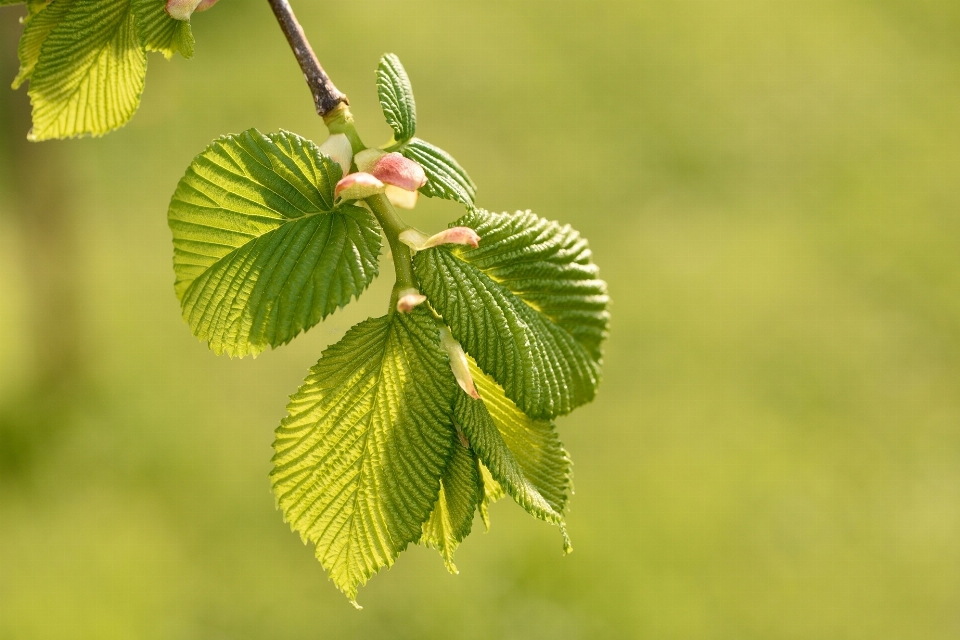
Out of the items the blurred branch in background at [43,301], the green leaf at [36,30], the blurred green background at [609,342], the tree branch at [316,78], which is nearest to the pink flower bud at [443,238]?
the tree branch at [316,78]

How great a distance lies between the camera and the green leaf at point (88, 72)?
0.72 meters

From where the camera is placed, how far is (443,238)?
1.89ft

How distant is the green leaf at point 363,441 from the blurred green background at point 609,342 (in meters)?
2.02

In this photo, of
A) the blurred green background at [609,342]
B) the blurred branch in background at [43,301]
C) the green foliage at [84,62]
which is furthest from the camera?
the blurred branch in background at [43,301]

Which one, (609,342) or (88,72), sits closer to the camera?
(88,72)

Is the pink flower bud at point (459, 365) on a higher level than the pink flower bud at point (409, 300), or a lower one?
lower

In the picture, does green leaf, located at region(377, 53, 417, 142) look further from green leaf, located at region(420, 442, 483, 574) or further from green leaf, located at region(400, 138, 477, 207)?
green leaf, located at region(420, 442, 483, 574)

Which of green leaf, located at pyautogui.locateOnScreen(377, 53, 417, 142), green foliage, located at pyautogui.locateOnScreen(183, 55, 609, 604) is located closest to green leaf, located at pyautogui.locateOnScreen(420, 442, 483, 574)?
green foliage, located at pyautogui.locateOnScreen(183, 55, 609, 604)

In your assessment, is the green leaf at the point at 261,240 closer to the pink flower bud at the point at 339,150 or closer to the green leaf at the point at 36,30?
the pink flower bud at the point at 339,150

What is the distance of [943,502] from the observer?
2973mm

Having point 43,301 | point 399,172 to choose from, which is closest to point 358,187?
point 399,172

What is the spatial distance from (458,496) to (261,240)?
0.69ft

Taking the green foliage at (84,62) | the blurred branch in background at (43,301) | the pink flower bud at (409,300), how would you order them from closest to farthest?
the pink flower bud at (409,300) → the green foliage at (84,62) → the blurred branch in background at (43,301)

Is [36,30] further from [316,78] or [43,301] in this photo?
[43,301]
